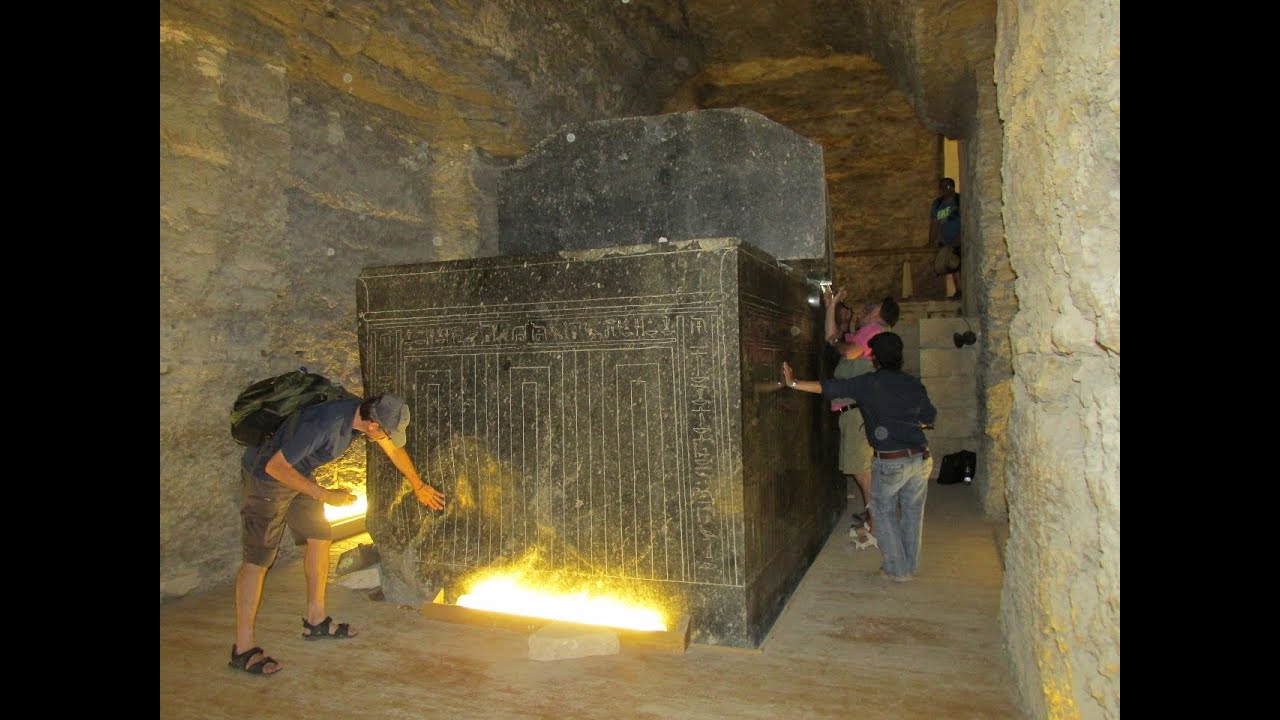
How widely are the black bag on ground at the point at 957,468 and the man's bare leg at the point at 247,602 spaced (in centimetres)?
539

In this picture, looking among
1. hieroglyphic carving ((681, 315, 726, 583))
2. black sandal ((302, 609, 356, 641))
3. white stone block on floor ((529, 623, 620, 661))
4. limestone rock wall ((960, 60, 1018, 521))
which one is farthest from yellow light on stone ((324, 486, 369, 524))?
limestone rock wall ((960, 60, 1018, 521))

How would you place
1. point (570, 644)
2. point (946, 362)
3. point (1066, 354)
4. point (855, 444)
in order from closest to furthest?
point (1066, 354), point (570, 644), point (855, 444), point (946, 362)

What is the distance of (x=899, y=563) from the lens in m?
3.68

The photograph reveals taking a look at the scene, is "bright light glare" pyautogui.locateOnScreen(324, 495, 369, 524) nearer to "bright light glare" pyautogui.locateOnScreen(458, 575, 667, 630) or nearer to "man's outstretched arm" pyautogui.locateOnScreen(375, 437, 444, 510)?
"man's outstretched arm" pyautogui.locateOnScreen(375, 437, 444, 510)

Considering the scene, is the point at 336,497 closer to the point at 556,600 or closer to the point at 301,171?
the point at 556,600

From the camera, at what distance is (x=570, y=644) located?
2766 millimetres

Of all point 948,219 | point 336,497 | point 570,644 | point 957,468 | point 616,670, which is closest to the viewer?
point 616,670

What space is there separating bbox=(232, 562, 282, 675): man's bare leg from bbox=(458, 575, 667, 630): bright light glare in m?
0.85

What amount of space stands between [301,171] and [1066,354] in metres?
4.01

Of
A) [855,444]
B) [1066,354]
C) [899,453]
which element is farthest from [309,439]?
[855,444]

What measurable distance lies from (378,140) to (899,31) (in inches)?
144

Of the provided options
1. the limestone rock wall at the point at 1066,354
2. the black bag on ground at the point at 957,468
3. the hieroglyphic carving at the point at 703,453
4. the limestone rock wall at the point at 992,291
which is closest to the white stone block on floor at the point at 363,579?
the hieroglyphic carving at the point at 703,453

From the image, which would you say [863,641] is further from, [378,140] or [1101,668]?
[378,140]

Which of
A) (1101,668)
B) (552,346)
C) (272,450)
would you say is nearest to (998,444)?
(552,346)
